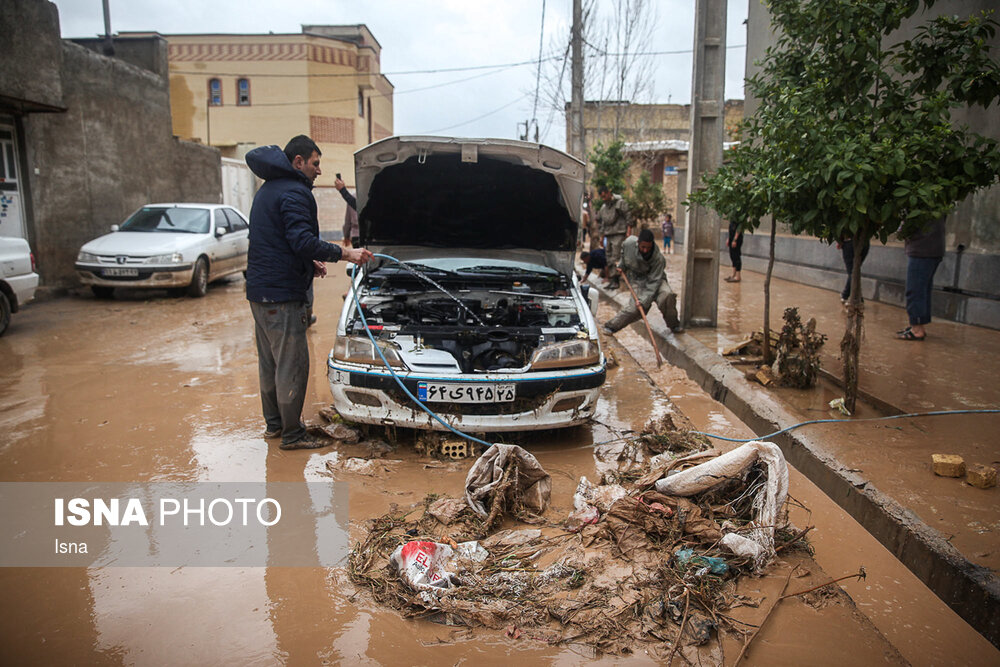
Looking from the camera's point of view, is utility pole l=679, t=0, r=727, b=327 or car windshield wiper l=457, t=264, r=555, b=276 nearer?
car windshield wiper l=457, t=264, r=555, b=276

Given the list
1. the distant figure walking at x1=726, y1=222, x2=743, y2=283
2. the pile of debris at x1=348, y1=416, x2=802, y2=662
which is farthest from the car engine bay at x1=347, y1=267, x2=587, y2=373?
the distant figure walking at x1=726, y1=222, x2=743, y2=283

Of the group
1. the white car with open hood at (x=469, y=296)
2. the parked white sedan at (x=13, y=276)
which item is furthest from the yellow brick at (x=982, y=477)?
the parked white sedan at (x=13, y=276)

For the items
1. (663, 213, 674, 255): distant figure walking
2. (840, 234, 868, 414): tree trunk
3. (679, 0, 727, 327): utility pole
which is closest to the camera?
(840, 234, 868, 414): tree trunk

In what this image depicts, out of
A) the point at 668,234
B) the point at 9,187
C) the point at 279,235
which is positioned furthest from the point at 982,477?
the point at 668,234

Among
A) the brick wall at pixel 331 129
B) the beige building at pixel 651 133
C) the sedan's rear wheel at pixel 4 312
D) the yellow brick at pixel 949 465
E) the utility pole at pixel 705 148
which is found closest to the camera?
the yellow brick at pixel 949 465

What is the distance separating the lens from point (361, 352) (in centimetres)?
444

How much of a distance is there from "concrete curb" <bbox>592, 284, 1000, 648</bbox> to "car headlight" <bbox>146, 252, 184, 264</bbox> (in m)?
8.79

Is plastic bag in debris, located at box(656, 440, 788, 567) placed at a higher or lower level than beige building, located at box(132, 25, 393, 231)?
lower

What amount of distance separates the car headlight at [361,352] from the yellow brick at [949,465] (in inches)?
131

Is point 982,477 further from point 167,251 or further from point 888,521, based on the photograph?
point 167,251

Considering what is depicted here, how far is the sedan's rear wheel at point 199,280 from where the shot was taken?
1141cm

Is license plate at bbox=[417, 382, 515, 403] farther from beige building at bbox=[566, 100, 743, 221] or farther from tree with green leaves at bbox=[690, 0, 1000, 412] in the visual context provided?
beige building at bbox=[566, 100, 743, 221]

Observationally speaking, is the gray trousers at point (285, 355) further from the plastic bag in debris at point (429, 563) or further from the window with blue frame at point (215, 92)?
the window with blue frame at point (215, 92)

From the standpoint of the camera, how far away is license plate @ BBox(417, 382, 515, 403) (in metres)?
4.27
